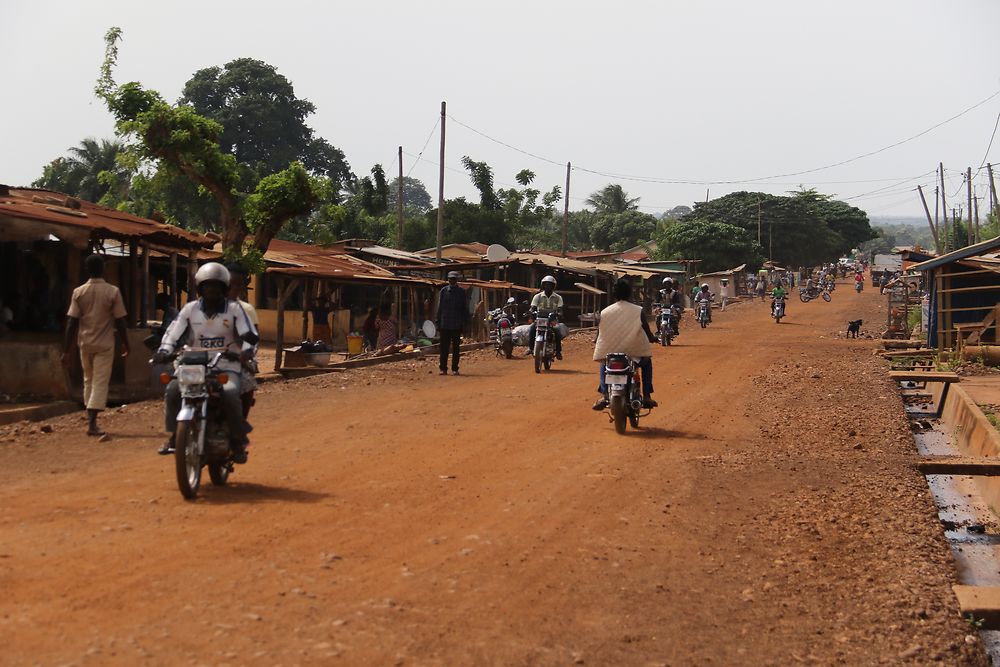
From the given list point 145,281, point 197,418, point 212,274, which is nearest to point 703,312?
point 145,281

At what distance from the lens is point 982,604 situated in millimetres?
5777

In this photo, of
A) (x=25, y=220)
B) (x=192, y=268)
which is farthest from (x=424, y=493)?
(x=192, y=268)

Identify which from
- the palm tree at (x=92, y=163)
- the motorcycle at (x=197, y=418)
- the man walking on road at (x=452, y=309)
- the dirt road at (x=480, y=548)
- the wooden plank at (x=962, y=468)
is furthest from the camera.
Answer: the palm tree at (x=92, y=163)

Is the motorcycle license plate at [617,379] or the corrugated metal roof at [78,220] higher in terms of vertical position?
the corrugated metal roof at [78,220]

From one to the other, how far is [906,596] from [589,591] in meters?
1.83

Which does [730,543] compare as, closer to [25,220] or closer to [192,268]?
[25,220]

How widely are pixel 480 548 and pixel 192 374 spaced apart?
241 centimetres

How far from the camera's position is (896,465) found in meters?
9.98

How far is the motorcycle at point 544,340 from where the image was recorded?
1936cm

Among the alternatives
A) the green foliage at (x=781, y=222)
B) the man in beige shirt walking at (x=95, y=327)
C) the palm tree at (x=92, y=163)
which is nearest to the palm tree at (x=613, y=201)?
the green foliage at (x=781, y=222)

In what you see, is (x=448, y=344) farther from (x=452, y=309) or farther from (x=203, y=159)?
(x=203, y=159)

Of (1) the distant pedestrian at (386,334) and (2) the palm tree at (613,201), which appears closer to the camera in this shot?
(1) the distant pedestrian at (386,334)

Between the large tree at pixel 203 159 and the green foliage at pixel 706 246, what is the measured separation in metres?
52.3

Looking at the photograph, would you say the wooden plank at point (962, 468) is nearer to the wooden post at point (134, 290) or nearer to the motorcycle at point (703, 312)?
the wooden post at point (134, 290)
